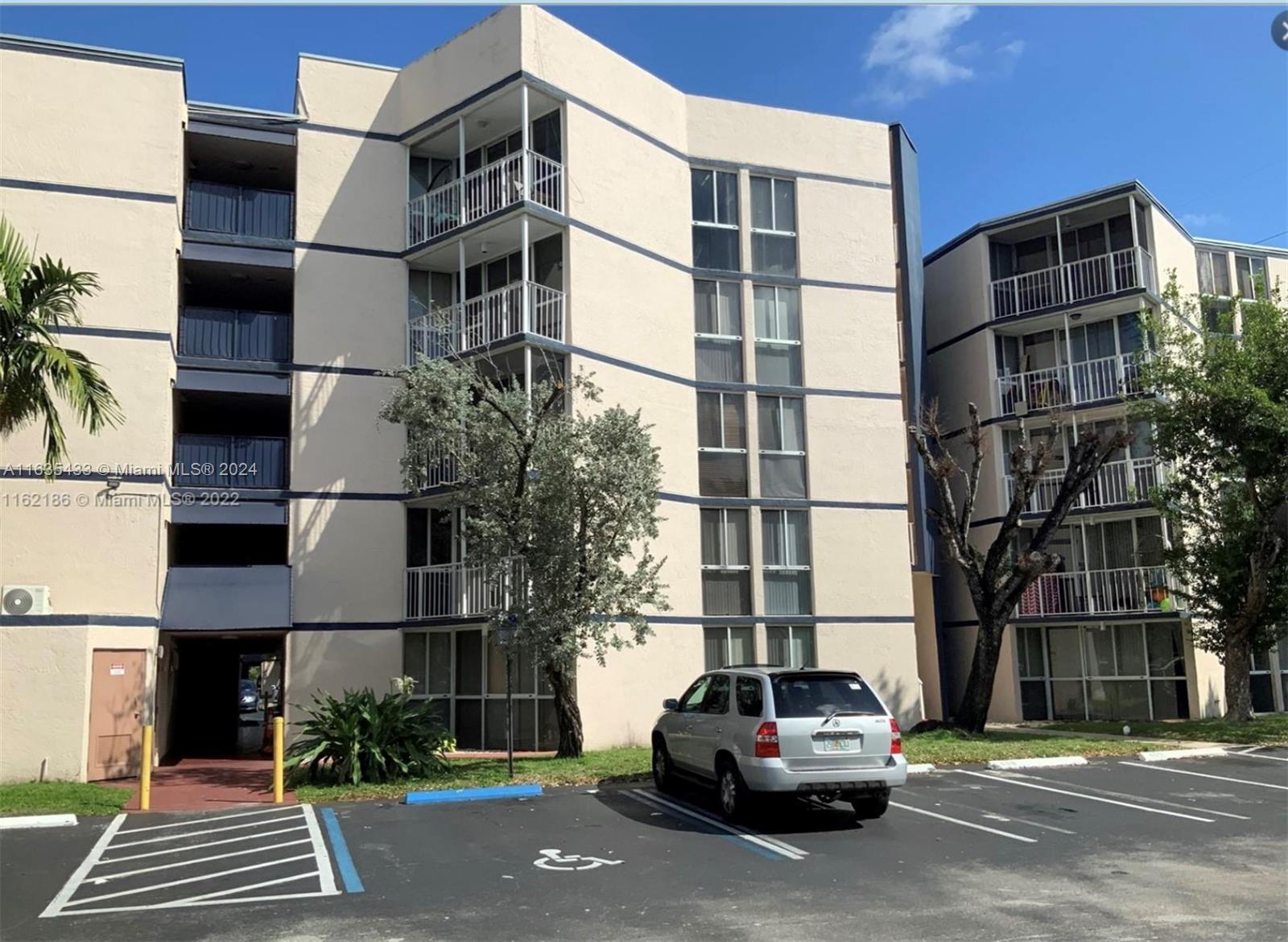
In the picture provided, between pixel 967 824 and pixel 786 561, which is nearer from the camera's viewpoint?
pixel 967 824

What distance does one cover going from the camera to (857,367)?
24.7 meters

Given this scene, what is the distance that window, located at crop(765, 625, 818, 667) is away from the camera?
75.3 feet

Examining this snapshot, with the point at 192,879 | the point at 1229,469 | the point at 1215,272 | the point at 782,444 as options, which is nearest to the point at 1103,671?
the point at 1229,469

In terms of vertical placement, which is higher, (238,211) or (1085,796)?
(238,211)

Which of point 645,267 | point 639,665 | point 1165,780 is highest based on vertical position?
point 645,267

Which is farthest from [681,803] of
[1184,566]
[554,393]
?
[1184,566]

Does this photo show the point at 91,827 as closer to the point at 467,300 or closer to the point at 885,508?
the point at 467,300

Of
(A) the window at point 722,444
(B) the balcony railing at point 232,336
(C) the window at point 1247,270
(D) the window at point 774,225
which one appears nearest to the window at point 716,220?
(D) the window at point 774,225

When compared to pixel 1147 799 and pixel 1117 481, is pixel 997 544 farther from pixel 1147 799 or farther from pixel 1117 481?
pixel 1147 799

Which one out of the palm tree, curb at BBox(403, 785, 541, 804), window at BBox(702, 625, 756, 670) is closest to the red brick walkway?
curb at BBox(403, 785, 541, 804)

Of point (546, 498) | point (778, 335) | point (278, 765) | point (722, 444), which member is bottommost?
point (278, 765)

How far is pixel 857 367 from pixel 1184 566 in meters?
8.54

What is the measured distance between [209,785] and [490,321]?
9936mm

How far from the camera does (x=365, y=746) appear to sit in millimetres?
15602
